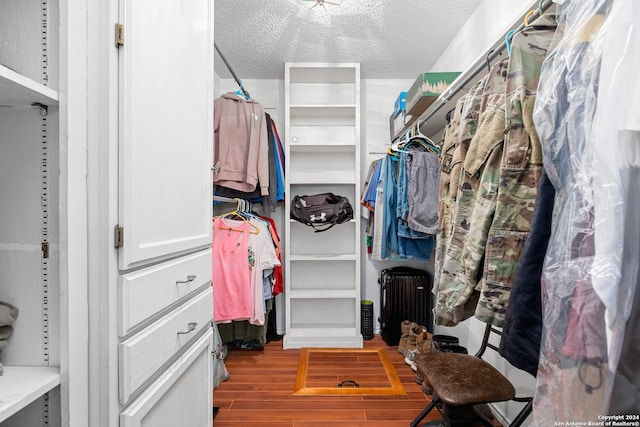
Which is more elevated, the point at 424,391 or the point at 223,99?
the point at 223,99

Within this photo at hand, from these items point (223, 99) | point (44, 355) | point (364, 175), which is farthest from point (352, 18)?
point (44, 355)

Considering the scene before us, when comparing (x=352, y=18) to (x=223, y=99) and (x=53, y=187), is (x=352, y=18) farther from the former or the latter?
(x=53, y=187)

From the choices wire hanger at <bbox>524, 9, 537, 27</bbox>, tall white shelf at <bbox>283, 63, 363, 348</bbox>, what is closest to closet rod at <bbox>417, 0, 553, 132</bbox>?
wire hanger at <bbox>524, 9, 537, 27</bbox>

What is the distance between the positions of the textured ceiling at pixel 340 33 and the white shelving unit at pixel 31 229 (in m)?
1.72

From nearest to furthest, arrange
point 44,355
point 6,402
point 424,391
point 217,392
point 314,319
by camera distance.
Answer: point 6,402 < point 44,355 < point 424,391 < point 217,392 < point 314,319

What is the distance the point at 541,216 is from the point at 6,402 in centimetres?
108

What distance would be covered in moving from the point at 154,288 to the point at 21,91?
53cm

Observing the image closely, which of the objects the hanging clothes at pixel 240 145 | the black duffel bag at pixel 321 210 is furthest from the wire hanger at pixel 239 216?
the black duffel bag at pixel 321 210

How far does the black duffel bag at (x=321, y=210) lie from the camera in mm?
2623

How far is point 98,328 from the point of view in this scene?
71cm

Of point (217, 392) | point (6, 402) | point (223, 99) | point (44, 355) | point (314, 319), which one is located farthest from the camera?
point (314, 319)

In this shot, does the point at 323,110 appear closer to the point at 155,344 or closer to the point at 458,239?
the point at 458,239

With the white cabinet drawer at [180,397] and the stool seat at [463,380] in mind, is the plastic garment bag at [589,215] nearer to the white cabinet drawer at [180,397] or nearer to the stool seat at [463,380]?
the stool seat at [463,380]

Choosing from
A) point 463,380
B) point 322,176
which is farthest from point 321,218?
point 463,380
